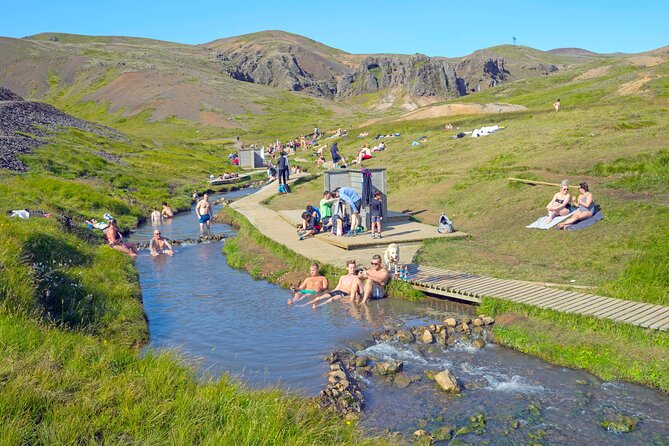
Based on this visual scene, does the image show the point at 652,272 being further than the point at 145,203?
No

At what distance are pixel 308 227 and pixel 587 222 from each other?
9.35m

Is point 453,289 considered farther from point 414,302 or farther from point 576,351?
point 576,351

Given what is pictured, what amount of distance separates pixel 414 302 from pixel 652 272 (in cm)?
548

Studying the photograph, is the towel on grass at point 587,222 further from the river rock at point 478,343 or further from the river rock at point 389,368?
the river rock at point 389,368

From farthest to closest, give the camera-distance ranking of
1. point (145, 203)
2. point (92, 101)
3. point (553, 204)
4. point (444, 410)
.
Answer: point (92, 101) → point (145, 203) → point (553, 204) → point (444, 410)

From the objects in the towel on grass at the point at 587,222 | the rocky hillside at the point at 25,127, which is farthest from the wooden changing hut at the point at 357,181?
the rocky hillside at the point at 25,127

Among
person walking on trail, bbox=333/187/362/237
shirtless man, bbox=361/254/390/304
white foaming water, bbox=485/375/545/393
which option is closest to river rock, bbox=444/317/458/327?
white foaming water, bbox=485/375/545/393

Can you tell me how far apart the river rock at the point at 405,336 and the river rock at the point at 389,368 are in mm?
1472

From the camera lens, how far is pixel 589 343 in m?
11.3

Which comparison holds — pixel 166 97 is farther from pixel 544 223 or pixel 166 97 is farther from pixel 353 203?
pixel 544 223

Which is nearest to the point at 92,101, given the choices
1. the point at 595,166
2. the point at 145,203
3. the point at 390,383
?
the point at 145,203

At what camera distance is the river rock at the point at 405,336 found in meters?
12.8

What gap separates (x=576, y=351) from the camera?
1125 cm

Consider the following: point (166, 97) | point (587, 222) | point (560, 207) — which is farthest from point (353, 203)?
point (166, 97)
